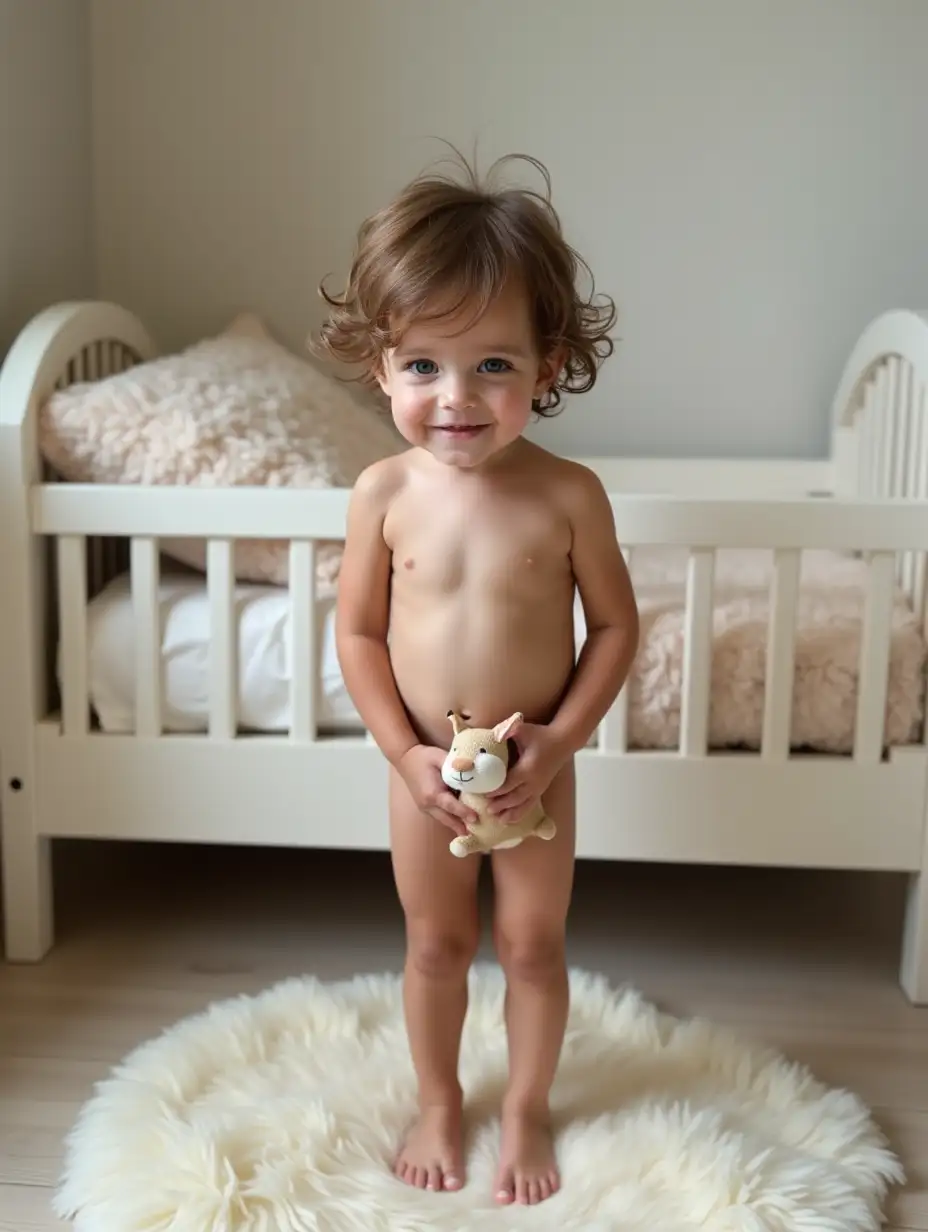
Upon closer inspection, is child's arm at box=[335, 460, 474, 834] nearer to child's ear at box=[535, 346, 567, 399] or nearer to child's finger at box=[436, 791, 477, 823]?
child's finger at box=[436, 791, 477, 823]

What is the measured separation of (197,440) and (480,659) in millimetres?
574

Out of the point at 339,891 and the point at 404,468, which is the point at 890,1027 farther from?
the point at 404,468

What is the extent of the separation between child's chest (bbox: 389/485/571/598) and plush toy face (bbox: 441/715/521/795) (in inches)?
4.5

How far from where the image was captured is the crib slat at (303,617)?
1409 millimetres

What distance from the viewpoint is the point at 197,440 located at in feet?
4.83

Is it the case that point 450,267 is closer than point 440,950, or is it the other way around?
point 450,267

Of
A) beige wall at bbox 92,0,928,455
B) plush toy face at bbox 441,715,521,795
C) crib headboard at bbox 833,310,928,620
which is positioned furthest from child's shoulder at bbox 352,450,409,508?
beige wall at bbox 92,0,928,455

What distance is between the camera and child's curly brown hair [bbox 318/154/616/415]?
3.13ft

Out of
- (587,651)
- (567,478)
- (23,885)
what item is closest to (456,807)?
(587,651)

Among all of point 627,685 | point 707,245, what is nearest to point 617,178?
point 707,245

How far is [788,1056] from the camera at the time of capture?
136 cm

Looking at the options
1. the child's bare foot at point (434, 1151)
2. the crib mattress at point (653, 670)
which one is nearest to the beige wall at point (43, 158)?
the crib mattress at point (653, 670)

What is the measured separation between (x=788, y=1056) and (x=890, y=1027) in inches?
5.8

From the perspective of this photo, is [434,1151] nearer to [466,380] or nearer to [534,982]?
[534,982]
